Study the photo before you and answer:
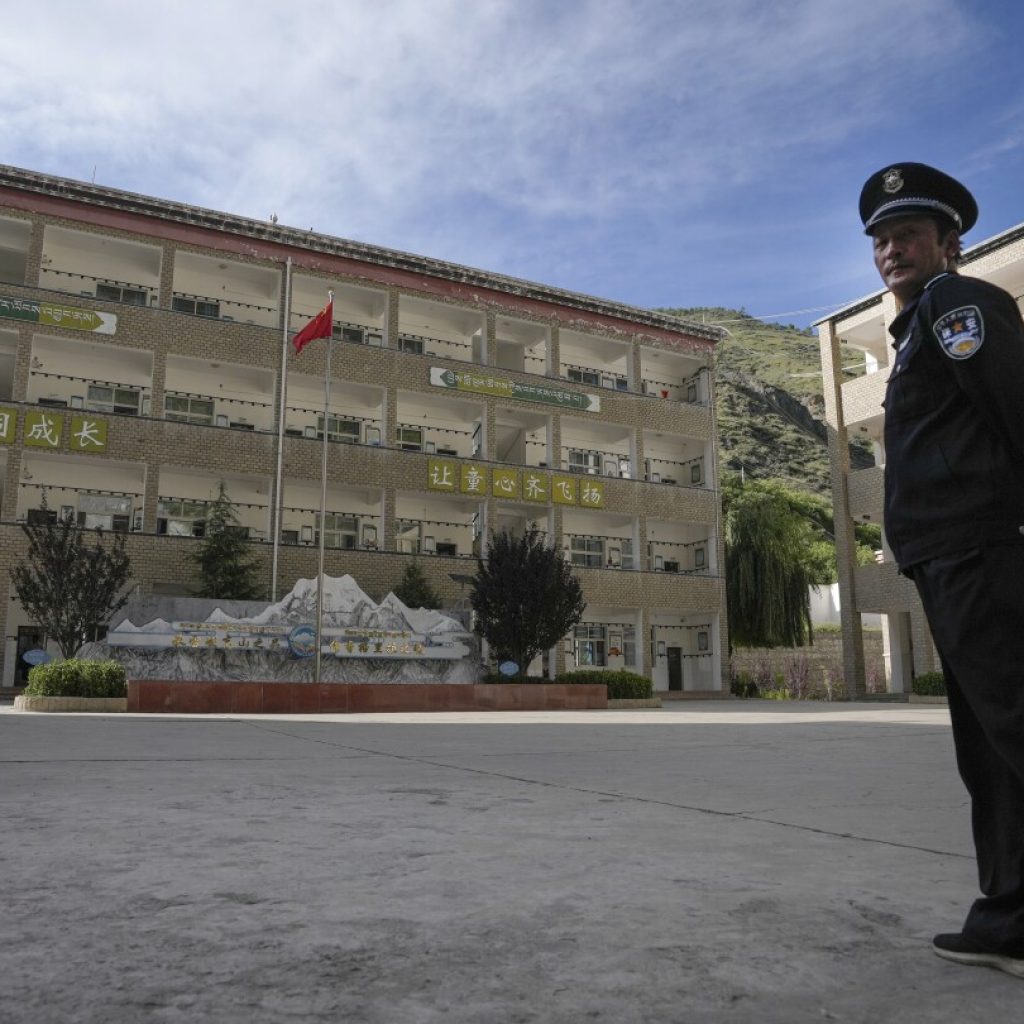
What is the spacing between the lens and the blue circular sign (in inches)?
940

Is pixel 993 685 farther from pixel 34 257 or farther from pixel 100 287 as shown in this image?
pixel 100 287

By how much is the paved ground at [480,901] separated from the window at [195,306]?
28860 mm

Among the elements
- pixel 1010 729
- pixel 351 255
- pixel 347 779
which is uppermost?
pixel 351 255

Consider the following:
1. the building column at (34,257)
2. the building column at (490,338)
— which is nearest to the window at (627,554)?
the building column at (490,338)

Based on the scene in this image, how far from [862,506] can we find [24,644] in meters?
26.4

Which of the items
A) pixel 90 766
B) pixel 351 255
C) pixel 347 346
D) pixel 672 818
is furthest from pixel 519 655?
pixel 672 818

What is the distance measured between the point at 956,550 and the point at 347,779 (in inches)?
155

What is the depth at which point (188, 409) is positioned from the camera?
31.0 m

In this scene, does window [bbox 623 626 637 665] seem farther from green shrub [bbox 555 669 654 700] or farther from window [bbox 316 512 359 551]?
window [bbox 316 512 359 551]

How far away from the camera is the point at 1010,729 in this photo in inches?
72.2

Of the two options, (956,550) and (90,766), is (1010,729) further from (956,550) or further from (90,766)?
(90,766)

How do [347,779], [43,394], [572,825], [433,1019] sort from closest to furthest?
[433,1019], [572,825], [347,779], [43,394]

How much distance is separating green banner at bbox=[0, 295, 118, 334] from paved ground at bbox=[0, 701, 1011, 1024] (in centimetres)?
2668

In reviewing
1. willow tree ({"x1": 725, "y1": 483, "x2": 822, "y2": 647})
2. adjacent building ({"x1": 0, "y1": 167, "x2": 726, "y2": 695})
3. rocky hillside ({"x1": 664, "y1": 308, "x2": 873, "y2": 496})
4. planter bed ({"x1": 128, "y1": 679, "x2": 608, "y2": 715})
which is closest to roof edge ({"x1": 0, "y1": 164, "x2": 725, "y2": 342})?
adjacent building ({"x1": 0, "y1": 167, "x2": 726, "y2": 695})
